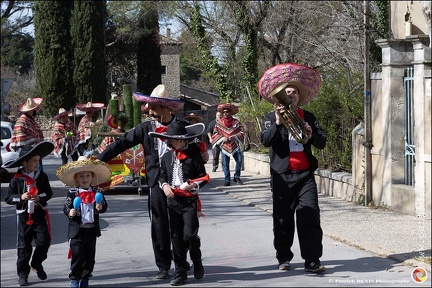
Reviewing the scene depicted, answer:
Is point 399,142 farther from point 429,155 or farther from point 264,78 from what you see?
point 264,78

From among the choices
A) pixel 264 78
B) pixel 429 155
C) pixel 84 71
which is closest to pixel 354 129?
pixel 429 155

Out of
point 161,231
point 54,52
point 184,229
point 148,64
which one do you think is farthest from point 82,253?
point 148,64

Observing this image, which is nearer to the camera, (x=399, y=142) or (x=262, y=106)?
(x=399, y=142)

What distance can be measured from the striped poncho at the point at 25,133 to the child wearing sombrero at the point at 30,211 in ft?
20.6

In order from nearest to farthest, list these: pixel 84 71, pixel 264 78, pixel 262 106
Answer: pixel 264 78 → pixel 262 106 → pixel 84 71

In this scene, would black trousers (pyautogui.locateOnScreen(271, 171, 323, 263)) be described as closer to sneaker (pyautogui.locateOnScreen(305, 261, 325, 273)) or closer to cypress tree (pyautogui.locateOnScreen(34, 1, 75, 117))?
sneaker (pyautogui.locateOnScreen(305, 261, 325, 273))

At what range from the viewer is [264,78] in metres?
8.74

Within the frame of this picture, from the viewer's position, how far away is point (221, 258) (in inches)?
372

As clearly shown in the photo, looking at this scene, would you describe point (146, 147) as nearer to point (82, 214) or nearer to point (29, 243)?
point (82, 214)

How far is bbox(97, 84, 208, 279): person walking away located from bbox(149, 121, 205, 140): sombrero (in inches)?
7.2

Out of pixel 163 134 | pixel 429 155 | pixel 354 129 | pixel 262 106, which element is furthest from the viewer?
pixel 262 106

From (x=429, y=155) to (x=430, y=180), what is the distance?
34cm

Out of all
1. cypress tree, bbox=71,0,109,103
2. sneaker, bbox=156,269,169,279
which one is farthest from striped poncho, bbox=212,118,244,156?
cypress tree, bbox=71,0,109,103

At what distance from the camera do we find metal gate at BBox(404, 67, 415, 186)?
12.5 meters
